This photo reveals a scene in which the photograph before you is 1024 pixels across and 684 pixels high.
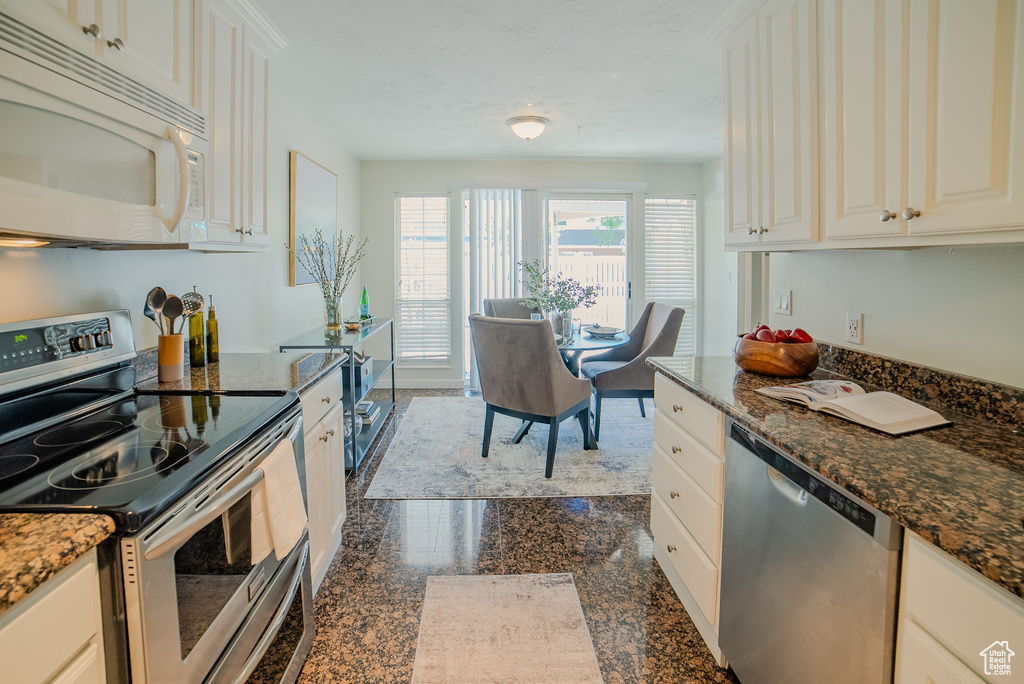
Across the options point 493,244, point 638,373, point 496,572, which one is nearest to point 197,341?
point 496,572

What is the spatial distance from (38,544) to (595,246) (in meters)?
5.40

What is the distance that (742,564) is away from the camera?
1.49m

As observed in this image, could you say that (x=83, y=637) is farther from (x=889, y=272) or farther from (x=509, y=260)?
(x=509, y=260)

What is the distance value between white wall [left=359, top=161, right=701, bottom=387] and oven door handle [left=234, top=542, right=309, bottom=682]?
161 inches

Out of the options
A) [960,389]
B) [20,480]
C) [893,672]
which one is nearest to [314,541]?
[20,480]

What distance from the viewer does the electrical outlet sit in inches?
77.6

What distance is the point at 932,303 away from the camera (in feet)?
5.46

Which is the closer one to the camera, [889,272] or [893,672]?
[893,672]

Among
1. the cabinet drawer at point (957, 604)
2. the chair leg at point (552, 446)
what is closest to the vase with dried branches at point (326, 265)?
the chair leg at point (552, 446)

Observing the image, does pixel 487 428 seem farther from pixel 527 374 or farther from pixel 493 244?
pixel 493 244

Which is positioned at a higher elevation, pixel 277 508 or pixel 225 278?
pixel 225 278

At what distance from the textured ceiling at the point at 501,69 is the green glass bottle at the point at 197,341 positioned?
53.7 inches

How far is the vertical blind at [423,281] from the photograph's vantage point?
556 cm

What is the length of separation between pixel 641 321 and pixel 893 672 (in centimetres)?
369
